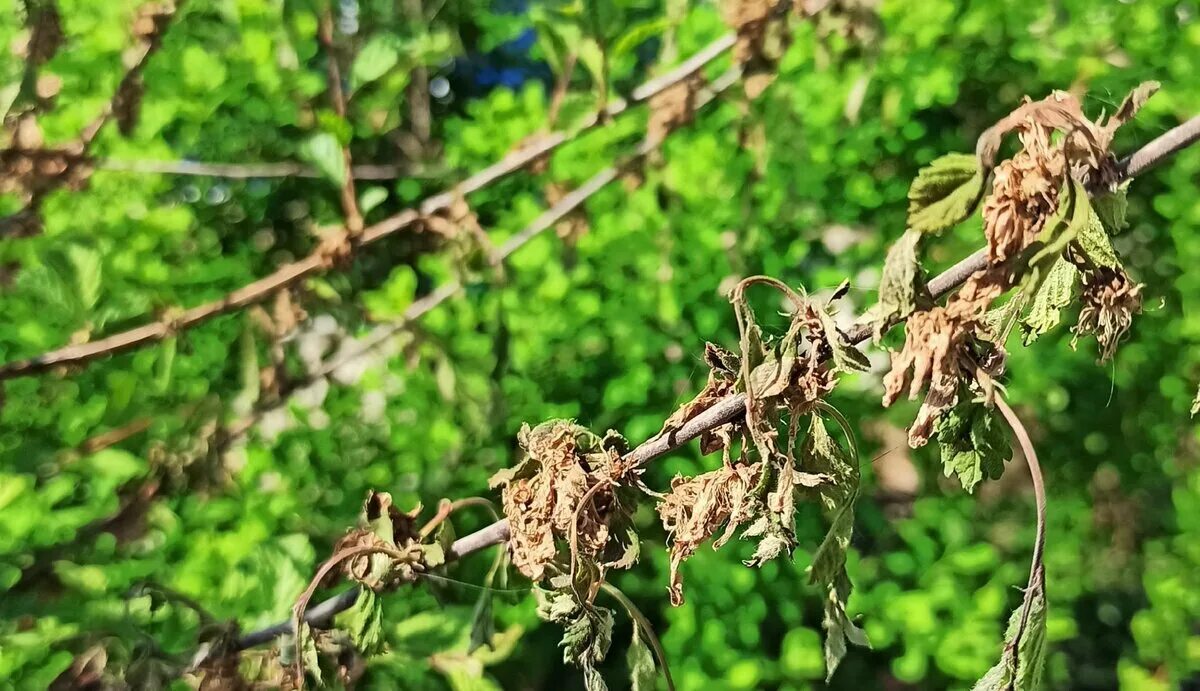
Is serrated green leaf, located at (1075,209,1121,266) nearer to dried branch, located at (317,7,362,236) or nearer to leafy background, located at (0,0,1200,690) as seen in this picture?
leafy background, located at (0,0,1200,690)

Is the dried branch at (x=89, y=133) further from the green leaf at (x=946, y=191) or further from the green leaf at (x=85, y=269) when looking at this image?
the green leaf at (x=946, y=191)

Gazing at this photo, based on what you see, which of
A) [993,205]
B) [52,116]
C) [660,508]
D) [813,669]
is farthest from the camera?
[52,116]

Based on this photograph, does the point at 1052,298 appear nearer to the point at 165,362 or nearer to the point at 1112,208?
the point at 1112,208

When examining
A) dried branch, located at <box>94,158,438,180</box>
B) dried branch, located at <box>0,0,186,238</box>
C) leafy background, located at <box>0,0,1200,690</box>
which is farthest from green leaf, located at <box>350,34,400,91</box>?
dried branch, located at <box>0,0,186,238</box>

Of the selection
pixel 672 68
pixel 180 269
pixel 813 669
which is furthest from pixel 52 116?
pixel 813 669

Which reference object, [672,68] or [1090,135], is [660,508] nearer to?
[1090,135]

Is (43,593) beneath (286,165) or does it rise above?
beneath

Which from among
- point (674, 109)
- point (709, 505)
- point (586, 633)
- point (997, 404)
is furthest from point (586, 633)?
point (674, 109)

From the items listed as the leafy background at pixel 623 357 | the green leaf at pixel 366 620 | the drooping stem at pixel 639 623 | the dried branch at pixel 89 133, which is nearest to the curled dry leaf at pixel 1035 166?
the drooping stem at pixel 639 623
